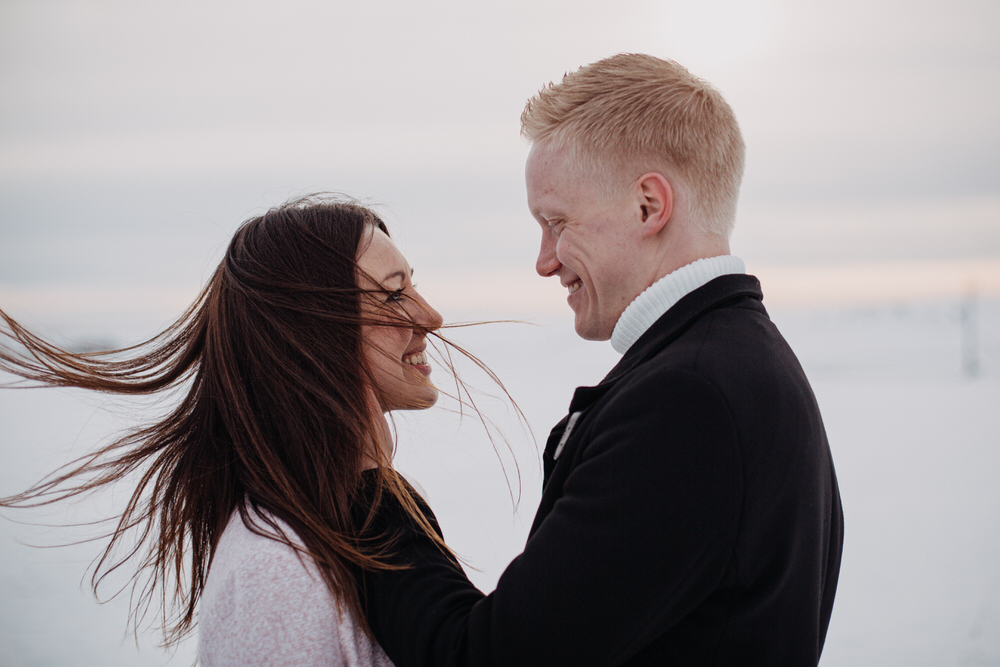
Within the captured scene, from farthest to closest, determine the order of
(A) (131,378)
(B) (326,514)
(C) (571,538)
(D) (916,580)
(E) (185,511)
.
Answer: (D) (916,580), (A) (131,378), (E) (185,511), (B) (326,514), (C) (571,538)

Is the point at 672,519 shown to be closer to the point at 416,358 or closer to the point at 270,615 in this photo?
the point at 270,615

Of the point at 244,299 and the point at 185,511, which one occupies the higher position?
the point at 244,299

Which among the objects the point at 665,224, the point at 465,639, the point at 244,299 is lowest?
the point at 465,639

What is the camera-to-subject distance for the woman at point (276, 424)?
1235mm

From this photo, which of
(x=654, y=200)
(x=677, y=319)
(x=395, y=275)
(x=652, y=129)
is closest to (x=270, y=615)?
(x=395, y=275)

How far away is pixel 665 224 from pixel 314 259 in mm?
727

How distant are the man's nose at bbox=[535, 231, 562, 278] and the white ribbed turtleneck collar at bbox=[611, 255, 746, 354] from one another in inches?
10.6

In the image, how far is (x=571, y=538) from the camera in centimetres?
103

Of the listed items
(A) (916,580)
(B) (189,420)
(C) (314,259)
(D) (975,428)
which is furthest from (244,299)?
(D) (975,428)

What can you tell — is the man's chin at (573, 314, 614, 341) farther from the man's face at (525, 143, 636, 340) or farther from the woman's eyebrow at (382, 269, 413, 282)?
the woman's eyebrow at (382, 269, 413, 282)

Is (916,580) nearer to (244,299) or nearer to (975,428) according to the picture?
(244,299)

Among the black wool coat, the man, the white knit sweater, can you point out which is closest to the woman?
the white knit sweater

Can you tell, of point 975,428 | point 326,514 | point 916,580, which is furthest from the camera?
point 975,428

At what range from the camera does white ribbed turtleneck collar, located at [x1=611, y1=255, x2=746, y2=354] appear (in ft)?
4.35
